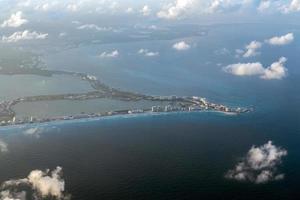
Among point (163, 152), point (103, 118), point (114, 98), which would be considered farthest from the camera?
point (114, 98)

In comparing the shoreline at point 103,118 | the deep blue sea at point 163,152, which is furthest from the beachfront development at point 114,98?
the deep blue sea at point 163,152

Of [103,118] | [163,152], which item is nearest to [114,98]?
[103,118]

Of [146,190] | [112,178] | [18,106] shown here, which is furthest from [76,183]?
[18,106]

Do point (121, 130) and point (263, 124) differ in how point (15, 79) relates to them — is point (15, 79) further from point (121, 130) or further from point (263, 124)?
point (263, 124)

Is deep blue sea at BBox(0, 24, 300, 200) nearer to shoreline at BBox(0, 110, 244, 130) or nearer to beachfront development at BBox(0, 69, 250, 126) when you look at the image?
shoreline at BBox(0, 110, 244, 130)

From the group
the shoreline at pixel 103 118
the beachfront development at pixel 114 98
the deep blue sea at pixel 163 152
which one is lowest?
the deep blue sea at pixel 163 152

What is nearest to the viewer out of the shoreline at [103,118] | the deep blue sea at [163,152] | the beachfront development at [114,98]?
the deep blue sea at [163,152]

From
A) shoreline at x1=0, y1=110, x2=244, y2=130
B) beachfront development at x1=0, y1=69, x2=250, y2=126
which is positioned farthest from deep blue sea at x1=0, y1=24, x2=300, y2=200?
beachfront development at x1=0, y1=69, x2=250, y2=126

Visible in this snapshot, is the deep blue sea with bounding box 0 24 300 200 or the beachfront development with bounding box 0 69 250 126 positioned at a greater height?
the beachfront development with bounding box 0 69 250 126

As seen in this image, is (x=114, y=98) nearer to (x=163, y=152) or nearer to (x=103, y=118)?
(x=103, y=118)

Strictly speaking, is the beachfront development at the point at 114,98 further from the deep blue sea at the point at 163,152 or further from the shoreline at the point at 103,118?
the deep blue sea at the point at 163,152

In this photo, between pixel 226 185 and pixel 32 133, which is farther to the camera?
pixel 32 133
